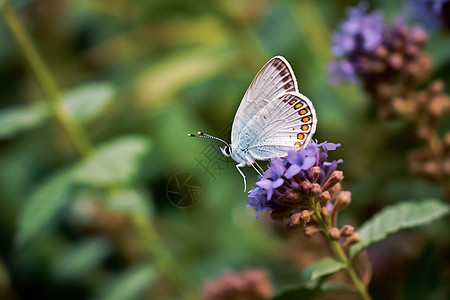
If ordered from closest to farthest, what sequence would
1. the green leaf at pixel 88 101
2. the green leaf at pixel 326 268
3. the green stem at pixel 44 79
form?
the green leaf at pixel 326 268 < the green stem at pixel 44 79 < the green leaf at pixel 88 101

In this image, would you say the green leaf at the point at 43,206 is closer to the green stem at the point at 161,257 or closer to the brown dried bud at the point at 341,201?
the green stem at the point at 161,257

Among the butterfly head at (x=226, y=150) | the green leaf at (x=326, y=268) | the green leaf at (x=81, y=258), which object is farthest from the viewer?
the green leaf at (x=81, y=258)

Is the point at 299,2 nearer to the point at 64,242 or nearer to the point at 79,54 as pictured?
the point at 79,54

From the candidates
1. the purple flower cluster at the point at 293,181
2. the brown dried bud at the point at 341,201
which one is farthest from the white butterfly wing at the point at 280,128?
the brown dried bud at the point at 341,201

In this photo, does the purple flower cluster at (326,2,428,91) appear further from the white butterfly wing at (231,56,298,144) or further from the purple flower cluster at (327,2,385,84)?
the white butterfly wing at (231,56,298,144)

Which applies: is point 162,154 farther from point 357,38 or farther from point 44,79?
point 357,38

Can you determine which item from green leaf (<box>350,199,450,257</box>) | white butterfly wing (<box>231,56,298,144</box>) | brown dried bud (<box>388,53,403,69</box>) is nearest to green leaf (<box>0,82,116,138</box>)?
white butterfly wing (<box>231,56,298,144</box>)

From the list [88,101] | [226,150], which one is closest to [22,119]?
[88,101]

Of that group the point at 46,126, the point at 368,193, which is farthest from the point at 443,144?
the point at 46,126
